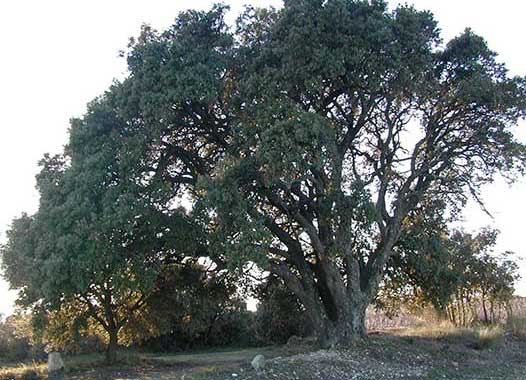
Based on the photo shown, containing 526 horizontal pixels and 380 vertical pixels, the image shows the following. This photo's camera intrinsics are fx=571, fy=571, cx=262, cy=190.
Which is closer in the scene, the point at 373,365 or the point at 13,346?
the point at 373,365

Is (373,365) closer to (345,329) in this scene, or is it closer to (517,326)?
(345,329)

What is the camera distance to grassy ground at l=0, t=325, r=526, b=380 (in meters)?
13.6

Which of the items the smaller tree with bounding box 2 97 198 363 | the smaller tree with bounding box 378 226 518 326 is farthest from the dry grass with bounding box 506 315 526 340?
the smaller tree with bounding box 2 97 198 363

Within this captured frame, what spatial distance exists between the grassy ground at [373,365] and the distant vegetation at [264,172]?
1021mm

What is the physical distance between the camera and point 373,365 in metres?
15.0

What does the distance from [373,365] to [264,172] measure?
5.84m

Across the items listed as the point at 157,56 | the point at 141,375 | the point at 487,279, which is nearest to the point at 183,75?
the point at 157,56

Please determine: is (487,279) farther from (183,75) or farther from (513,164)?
(183,75)

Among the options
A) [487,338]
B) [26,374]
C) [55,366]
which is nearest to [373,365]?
[487,338]

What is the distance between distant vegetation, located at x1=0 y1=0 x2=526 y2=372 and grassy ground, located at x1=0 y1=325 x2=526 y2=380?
40.2 inches

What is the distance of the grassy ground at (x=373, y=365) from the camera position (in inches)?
535

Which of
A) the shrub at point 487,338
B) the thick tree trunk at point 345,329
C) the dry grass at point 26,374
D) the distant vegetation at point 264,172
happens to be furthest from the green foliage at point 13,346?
the shrub at point 487,338

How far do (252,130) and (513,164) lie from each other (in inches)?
340

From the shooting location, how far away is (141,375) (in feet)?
47.9
